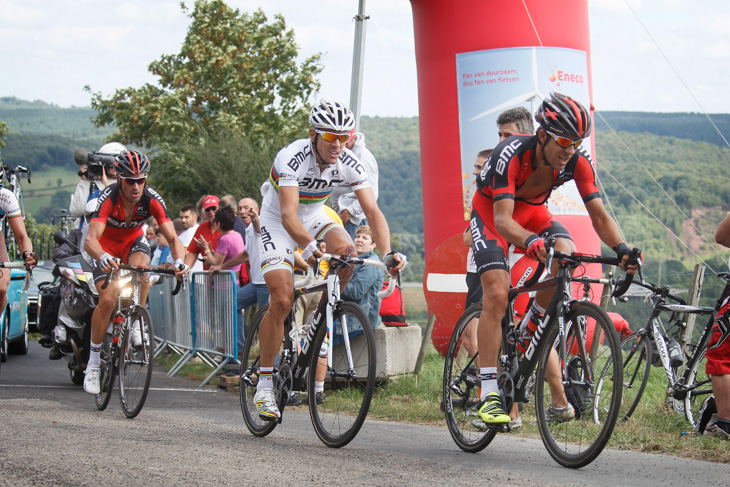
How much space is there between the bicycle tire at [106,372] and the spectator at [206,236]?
12.3ft

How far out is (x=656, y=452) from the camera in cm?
615

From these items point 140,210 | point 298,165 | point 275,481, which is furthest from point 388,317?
point 275,481

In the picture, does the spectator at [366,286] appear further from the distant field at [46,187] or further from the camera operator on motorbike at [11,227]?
the distant field at [46,187]

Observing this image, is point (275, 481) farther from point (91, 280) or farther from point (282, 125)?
point (282, 125)

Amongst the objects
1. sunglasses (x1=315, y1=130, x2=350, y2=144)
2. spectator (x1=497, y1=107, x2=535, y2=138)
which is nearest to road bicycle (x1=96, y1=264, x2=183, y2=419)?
sunglasses (x1=315, y1=130, x2=350, y2=144)

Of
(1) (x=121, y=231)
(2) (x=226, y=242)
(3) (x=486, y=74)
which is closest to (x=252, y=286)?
(2) (x=226, y=242)

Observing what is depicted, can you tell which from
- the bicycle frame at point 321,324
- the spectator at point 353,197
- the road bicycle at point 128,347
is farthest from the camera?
the spectator at point 353,197

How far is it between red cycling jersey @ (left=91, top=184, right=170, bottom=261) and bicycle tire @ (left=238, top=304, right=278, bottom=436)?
2.29 m

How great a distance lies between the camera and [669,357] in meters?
7.14

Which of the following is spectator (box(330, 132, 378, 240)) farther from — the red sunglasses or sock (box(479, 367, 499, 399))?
sock (box(479, 367, 499, 399))

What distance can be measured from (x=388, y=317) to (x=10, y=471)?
19.0 feet

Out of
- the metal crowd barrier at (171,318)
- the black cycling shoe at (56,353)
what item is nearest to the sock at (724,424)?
the black cycling shoe at (56,353)

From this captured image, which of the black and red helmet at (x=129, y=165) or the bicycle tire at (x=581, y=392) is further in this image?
the black and red helmet at (x=129, y=165)

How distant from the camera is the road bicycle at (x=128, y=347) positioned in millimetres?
7996
